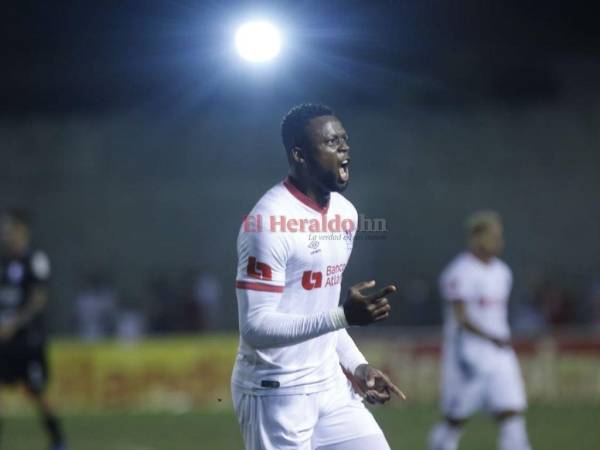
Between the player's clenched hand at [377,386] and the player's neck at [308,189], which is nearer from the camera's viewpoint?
the player's clenched hand at [377,386]

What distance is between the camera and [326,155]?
551 cm

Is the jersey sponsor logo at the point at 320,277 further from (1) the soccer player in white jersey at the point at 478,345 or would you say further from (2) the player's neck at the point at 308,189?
(1) the soccer player in white jersey at the point at 478,345

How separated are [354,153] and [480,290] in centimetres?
1395

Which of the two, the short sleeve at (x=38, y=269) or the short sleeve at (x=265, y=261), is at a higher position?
the short sleeve at (x=265, y=261)

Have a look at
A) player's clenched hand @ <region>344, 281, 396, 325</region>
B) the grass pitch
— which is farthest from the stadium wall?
player's clenched hand @ <region>344, 281, 396, 325</region>

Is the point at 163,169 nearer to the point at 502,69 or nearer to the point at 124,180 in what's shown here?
the point at 124,180

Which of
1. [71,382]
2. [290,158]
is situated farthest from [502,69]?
[290,158]

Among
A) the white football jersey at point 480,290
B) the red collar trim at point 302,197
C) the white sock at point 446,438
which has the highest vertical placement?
the red collar trim at point 302,197

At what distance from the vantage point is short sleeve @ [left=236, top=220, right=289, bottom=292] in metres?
5.22

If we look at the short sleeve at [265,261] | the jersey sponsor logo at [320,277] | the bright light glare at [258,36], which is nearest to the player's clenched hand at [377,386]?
the jersey sponsor logo at [320,277]

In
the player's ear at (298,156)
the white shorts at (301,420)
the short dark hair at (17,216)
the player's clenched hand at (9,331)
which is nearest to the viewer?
the white shorts at (301,420)

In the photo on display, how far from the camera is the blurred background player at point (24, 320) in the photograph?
36.8ft

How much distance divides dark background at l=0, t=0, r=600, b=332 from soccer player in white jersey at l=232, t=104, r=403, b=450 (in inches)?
695

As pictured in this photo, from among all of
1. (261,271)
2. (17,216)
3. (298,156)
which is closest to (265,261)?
(261,271)
